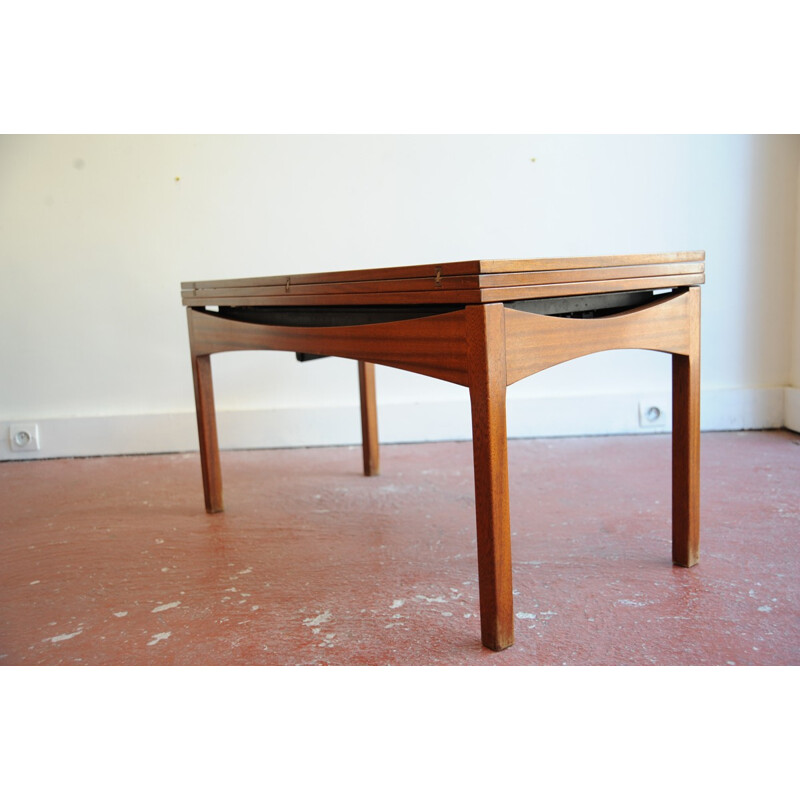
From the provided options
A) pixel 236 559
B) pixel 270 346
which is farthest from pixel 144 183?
pixel 236 559

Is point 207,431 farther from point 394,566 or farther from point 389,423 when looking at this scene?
point 389,423

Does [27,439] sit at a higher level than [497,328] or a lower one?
lower

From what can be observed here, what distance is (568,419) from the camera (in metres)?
2.97

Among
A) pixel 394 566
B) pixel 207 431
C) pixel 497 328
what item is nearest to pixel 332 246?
pixel 207 431

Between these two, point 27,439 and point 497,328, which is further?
point 27,439

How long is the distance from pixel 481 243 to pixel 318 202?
24.1 inches

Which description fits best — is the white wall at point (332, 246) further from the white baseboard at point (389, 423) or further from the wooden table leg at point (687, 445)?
the wooden table leg at point (687, 445)

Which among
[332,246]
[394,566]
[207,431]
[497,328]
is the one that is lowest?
[394,566]

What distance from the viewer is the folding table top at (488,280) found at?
1.23m

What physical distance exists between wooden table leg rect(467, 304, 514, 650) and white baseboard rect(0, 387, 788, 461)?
1.65m

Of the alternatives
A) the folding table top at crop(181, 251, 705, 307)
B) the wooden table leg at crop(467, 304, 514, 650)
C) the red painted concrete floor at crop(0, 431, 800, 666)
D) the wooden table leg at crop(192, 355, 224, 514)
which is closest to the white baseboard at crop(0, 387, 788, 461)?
the red painted concrete floor at crop(0, 431, 800, 666)

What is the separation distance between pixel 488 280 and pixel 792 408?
211 cm

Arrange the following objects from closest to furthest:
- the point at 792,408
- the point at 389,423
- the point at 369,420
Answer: the point at 369,420, the point at 792,408, the point at 389,423

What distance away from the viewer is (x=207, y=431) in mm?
2168
